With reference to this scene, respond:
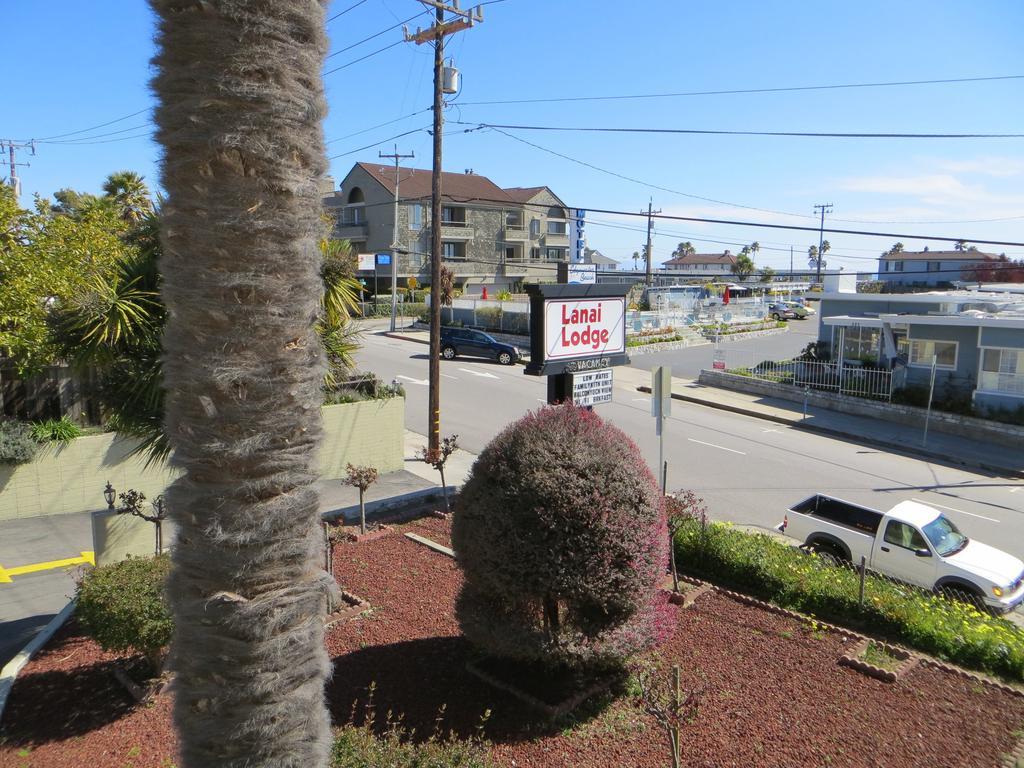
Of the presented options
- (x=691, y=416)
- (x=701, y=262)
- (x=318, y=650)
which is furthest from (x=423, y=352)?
(x=701, y=262)

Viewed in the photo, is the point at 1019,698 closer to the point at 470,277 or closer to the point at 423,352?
the point at 423,352

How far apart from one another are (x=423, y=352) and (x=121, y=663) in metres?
29.3

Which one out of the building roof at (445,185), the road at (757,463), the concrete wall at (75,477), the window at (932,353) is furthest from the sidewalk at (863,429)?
the building roof at (445,185)

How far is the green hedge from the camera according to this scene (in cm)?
793

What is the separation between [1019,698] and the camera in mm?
7137

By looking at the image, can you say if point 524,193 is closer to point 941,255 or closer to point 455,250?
point 455,250

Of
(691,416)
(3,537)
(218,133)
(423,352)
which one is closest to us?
(218,133)

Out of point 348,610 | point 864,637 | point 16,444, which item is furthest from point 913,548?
Answer: point 16,444

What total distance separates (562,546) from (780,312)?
56.4 metres

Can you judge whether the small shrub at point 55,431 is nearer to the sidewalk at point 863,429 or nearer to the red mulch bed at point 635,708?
the red mulch bed at point 635,708

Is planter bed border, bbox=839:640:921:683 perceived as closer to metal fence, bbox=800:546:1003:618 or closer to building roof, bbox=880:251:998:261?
metal fence, bbox=800:546:1003:618

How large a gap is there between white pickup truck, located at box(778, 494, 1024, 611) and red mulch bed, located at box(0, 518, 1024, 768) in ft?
12.5

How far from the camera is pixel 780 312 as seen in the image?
58.3 m

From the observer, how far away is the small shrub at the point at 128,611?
20.8 ft
